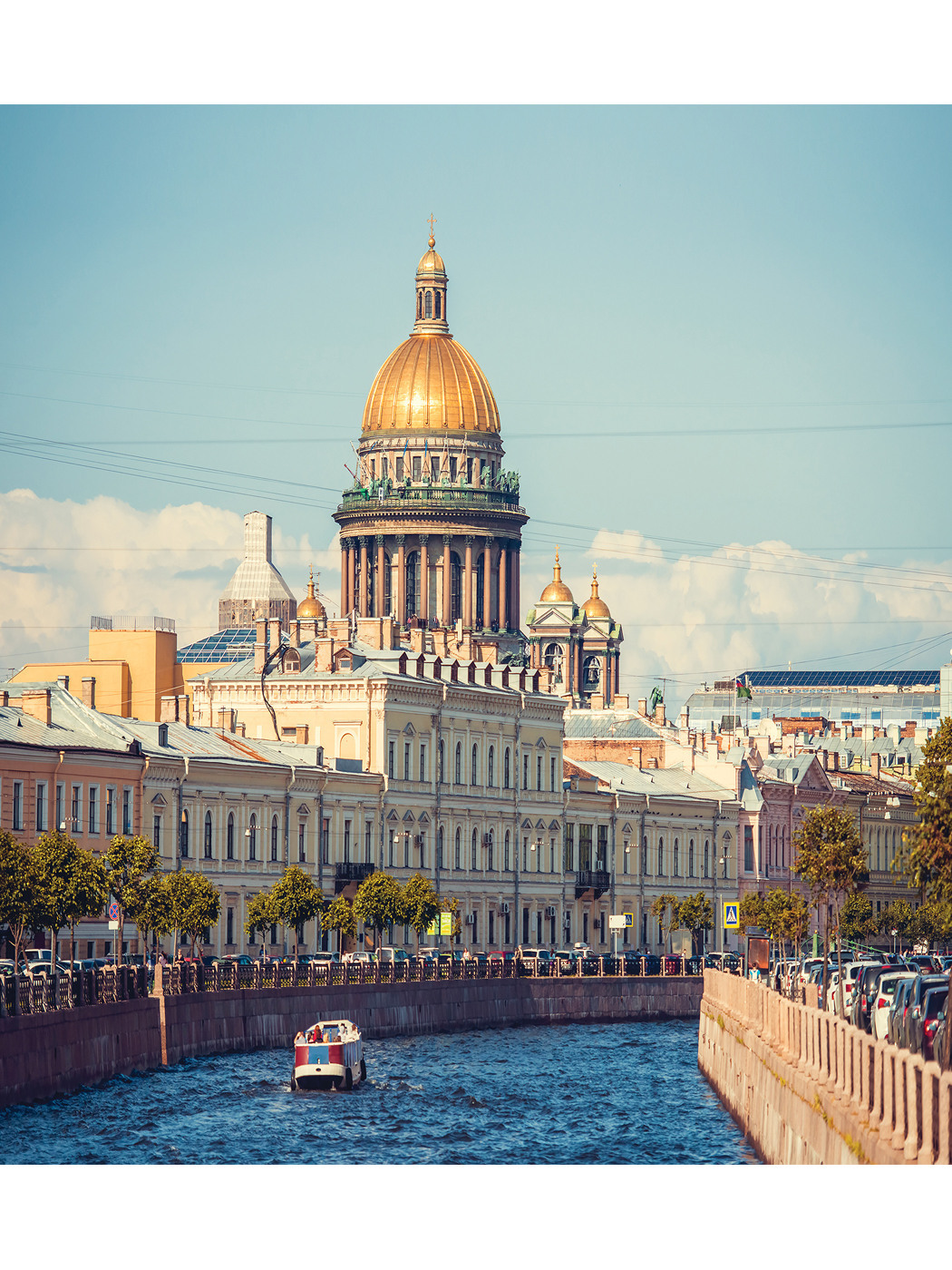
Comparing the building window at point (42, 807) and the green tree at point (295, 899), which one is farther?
the green tree at point (295, 899)

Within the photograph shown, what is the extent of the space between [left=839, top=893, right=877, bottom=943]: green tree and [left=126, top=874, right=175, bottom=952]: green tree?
147 feet

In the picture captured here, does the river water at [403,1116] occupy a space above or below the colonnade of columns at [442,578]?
below

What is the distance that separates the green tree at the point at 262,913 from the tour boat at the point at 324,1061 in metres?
21.2

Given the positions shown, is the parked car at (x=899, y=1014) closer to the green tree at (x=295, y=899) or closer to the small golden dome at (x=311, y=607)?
the green tree at (x=295, y=899)

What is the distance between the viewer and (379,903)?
8225 centimetres

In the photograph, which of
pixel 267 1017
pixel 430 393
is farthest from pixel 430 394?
pixel 267 1017

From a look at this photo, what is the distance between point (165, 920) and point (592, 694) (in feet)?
287

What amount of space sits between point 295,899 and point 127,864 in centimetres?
1141

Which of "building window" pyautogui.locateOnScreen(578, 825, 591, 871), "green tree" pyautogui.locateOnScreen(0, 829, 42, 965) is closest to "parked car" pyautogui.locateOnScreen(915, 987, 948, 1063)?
"green tree" pyautogui.locateOnScreen(0, 829, 42, 965)

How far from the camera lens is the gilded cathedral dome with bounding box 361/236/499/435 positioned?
492 ft

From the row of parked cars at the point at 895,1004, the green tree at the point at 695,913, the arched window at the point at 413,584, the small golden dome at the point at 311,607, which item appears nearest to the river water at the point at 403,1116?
the row of parked cars at the point at 895,1004

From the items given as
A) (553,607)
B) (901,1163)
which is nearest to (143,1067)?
(901,1163)

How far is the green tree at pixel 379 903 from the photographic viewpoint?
82125 mm

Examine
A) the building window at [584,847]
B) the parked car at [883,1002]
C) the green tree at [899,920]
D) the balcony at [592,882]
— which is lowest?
the parked car at [883,1002]
